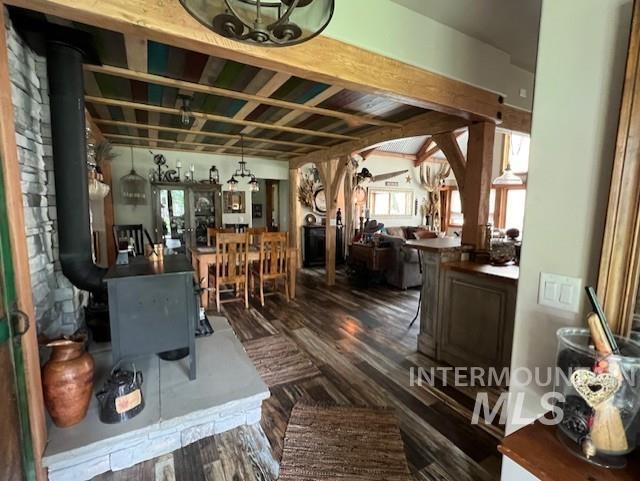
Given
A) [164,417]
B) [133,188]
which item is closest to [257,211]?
[133,188]

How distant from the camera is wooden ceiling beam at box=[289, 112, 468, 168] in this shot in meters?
3.29

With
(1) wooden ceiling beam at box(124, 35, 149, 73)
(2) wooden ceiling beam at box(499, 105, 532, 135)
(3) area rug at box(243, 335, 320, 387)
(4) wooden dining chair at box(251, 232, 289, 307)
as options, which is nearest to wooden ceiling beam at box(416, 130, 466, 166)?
(2) wooden ceiling beam at box(499, 105, 532, 135)

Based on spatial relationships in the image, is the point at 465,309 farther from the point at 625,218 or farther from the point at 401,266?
the point at 401,266

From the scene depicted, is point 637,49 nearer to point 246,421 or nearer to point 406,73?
point 406,73

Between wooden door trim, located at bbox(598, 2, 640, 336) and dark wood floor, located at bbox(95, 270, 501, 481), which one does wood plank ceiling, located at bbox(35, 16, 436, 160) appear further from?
dark wood floor, located at bbox(95, 270, 501, 481)

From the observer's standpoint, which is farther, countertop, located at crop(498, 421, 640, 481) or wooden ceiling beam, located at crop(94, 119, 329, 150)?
wooden ceiling beam, located at crop(94, 119, 329, 150)

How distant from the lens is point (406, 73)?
209cm

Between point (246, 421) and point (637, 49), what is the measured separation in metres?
2.46

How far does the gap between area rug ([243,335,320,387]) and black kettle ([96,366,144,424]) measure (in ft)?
3.18

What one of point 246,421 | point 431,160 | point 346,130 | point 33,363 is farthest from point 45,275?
point 431,160

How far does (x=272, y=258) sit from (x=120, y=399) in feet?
9.11

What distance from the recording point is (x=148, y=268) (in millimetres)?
2037

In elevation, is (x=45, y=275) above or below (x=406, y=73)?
below

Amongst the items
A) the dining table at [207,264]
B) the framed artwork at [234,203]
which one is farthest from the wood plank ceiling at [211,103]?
the dining table at [207,264]
